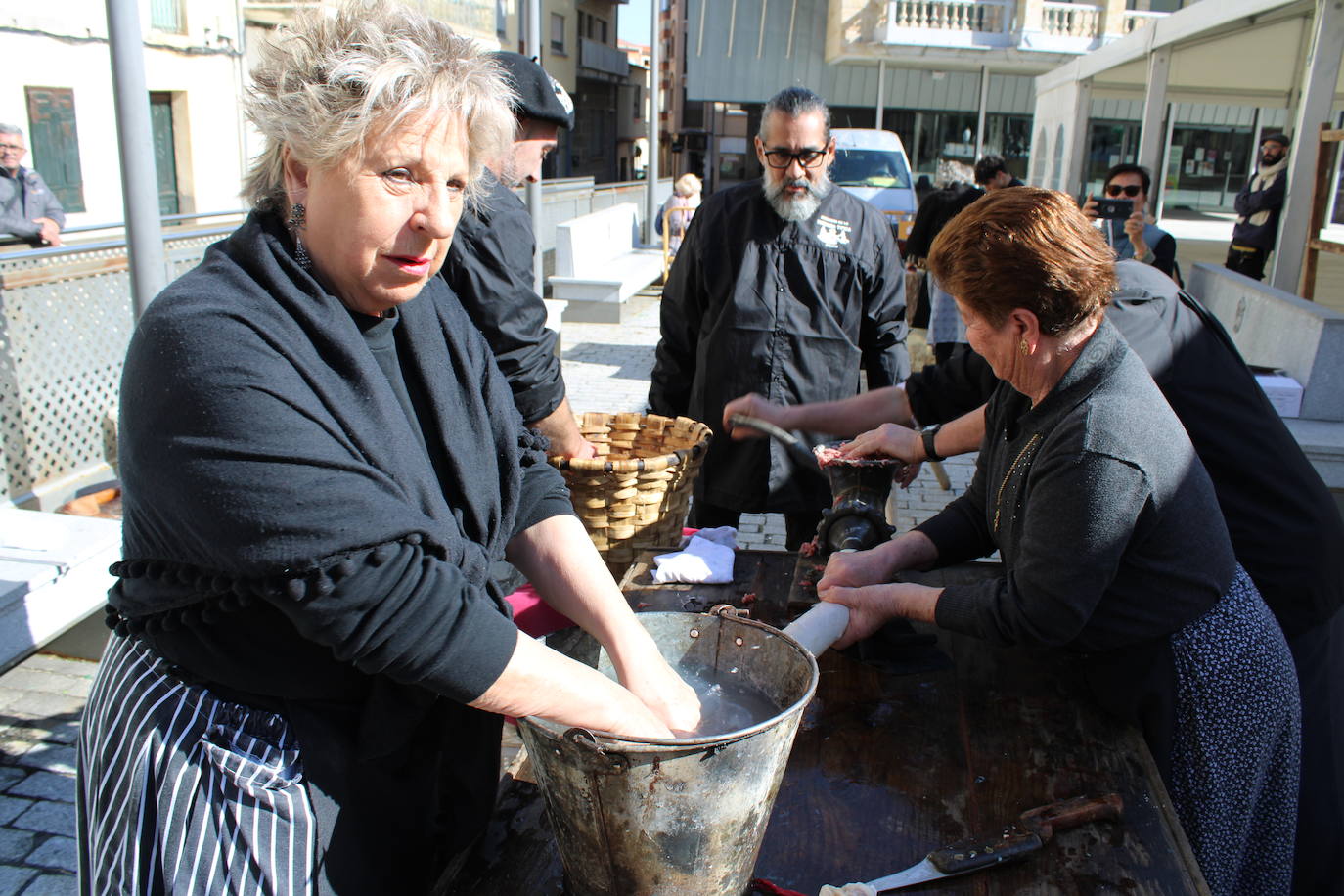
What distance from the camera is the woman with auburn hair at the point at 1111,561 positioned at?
5.37 ft

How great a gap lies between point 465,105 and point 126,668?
0.84 meters

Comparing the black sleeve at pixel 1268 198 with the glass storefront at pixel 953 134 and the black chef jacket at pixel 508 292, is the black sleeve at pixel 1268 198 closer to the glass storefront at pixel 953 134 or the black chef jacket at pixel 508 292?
the black chef jacket at pixel 508 292

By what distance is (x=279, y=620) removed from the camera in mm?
1208

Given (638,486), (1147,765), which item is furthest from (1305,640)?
(638,486)

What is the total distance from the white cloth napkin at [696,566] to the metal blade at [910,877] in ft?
3.25

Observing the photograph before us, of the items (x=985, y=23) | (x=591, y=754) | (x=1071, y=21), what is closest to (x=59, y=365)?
(x=591, y=754)

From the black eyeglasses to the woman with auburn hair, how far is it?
1.76 meters

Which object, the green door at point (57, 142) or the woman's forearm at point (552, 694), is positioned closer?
the woman's forearm at point (552, 694)

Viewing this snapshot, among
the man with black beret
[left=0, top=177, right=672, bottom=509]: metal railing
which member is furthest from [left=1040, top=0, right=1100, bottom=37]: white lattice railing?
the man with black beret

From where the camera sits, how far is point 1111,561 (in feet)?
5.34

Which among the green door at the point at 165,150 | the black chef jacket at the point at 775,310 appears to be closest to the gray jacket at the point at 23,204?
the black chef jacket at the point at 775,310

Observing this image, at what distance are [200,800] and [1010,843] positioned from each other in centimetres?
104

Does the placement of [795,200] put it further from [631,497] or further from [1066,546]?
[1066,546]

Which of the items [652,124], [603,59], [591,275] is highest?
[603,59]
